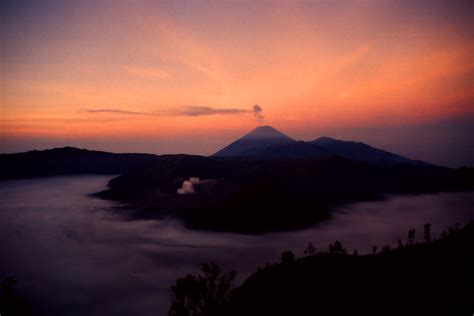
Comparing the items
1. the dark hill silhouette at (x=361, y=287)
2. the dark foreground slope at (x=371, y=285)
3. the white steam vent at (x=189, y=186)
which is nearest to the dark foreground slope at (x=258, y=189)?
the white steam vent at (x=189, y=186)

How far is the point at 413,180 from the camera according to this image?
194125mm

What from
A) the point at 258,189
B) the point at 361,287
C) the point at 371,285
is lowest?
the point at 361,287

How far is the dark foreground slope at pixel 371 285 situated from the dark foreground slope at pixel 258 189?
69.3 m

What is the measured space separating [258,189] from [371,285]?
96.4 metres

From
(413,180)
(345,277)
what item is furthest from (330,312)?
(413,180)

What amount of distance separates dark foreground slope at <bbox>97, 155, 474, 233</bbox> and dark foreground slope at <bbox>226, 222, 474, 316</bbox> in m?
69.3

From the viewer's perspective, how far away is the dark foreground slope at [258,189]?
377 feet

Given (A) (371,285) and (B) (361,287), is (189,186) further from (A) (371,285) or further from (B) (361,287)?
(A) (371,285)

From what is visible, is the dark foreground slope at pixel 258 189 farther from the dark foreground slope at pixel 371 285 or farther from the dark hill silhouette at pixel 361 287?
the dark foreground slope at pixel 371 285

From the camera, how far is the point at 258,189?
→ 414 feet

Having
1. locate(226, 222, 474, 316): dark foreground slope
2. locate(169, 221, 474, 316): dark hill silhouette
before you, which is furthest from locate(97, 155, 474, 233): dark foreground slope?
locate(226, 222, 474, 316): dark foreground slope

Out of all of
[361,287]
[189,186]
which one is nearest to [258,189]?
[189,186]

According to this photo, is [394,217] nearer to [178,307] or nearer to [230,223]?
[230,223]

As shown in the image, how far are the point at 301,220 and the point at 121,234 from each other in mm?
59908
